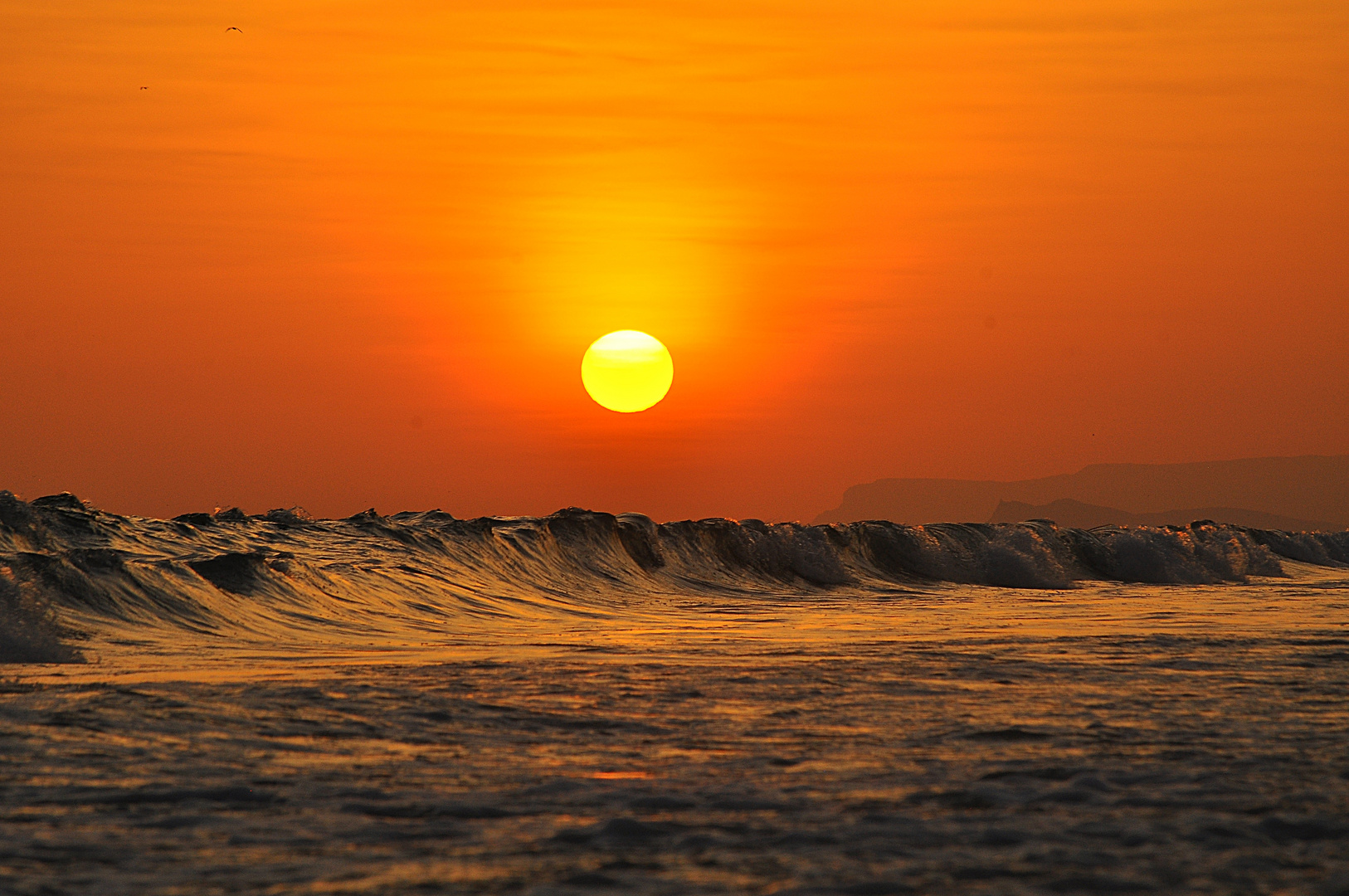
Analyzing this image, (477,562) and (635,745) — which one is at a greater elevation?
(477,562)

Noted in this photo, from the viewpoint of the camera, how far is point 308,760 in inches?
270

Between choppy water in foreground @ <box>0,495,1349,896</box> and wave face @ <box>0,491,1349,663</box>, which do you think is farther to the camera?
wave face @ <box>0,491,1349,663</box>

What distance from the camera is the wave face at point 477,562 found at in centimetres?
1455

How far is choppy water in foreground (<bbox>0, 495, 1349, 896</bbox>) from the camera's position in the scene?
4.99 metres

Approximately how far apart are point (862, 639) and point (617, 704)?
551 cm

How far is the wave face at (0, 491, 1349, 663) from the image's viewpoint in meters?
14.6

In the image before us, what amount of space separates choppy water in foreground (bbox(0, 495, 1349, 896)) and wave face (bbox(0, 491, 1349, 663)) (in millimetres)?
121

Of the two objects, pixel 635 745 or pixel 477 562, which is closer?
pixel 635 745

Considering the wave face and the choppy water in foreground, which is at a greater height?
the wave face

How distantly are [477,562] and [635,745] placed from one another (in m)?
15.7

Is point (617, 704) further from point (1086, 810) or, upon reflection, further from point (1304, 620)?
point (1304, 620)

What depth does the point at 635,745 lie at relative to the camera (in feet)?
24.3

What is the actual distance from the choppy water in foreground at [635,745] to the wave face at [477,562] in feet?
0.40

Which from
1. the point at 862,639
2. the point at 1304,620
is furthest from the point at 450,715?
the point at 1304,620
